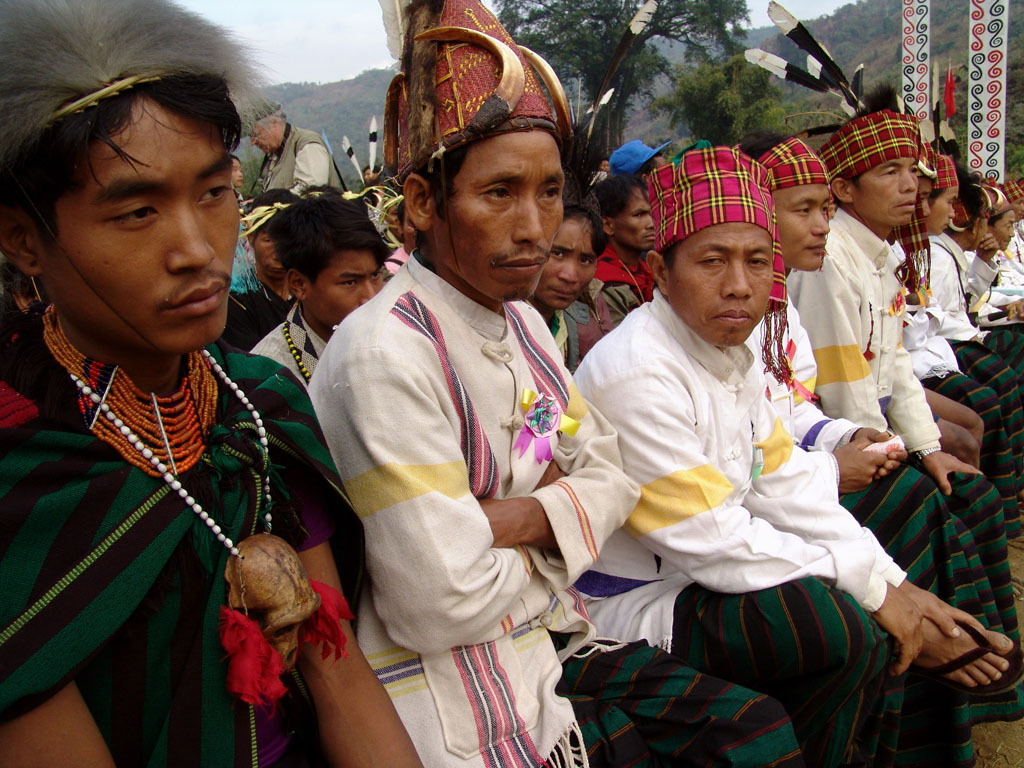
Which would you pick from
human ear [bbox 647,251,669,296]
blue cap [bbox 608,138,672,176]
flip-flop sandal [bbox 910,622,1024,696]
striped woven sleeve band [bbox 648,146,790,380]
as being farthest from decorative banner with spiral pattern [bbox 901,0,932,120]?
flip-flop sandal [bbox 910,622,1024,696]

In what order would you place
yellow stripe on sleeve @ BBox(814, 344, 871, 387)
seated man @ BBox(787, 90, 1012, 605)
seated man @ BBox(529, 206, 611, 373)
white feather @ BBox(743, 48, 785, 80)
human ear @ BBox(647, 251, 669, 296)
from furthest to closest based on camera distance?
white feather @ BBox(743, 48, 785, 80) < seated man @ BBox(529, 206, 611, 373) < yellow stripe on sleeve @ BBox(814, 344, 871, 387) < seated man @ BBox(787, 90, 1012, 605) < human ear @ BBox(647, 251, 669, 296)

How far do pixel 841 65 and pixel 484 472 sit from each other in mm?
24245

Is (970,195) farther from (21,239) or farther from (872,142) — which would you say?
(21,239)

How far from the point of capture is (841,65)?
22.0 meters

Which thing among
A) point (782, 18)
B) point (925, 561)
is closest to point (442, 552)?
point (925, 561)

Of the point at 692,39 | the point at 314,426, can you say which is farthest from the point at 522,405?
the point at 692,39

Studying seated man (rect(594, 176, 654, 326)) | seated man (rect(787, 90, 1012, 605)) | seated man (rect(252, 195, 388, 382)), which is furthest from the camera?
seated man (rect(594, 176, 654, 326))

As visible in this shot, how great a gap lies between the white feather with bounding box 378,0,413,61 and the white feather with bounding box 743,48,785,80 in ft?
11.9

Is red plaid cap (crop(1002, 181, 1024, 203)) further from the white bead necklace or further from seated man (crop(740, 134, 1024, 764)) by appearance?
the white bead necklace

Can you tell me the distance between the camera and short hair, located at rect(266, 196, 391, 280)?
3.22 m

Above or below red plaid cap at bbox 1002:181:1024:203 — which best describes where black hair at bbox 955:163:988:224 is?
above

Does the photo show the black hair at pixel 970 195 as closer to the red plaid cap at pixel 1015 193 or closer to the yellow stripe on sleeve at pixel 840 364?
the yellow stripe on sleeve at pixel 840 364

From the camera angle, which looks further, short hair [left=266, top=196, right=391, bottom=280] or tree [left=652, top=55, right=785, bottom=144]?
tree [left=652, top=55, right=785, bottom=144]

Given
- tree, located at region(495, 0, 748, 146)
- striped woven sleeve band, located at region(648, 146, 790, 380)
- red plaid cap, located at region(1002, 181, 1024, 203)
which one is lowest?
red plaid cap, located at region(1002, 181, 1024, 203)
